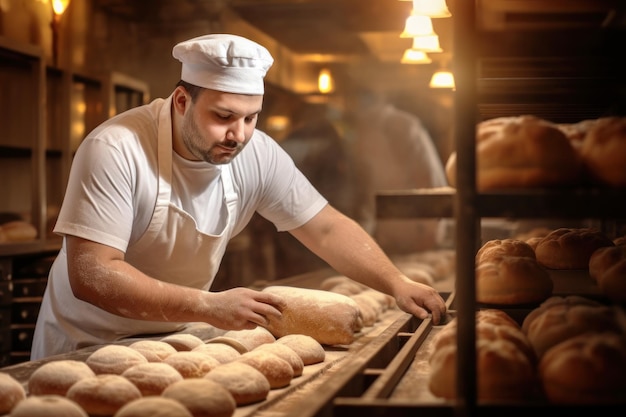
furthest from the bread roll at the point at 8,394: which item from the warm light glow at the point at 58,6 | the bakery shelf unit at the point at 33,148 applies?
the warm light glow at the point at 58,6

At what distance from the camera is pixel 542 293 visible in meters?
1.87

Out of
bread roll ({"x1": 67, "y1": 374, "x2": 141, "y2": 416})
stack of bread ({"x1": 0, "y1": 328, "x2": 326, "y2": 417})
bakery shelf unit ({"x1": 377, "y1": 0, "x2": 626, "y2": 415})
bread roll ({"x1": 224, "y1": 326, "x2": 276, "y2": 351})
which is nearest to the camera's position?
bakery shelf unit ({"x1": 377, "y1": 0, "x2": 626, "y2": 415})

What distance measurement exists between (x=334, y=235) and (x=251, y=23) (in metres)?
3.64

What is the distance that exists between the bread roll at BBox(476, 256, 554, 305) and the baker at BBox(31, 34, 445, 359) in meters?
0.41

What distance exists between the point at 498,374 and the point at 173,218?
1.32 meters

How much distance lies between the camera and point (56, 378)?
1524 mm

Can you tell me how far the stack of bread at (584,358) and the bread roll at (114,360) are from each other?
83cm

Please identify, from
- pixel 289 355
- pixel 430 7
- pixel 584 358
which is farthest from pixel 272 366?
pixel 430 7

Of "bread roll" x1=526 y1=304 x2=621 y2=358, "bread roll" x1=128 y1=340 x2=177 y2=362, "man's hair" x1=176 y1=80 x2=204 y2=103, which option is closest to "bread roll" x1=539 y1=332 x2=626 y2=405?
"bread roll" x1=526 y1=304 x2=621 y2=358

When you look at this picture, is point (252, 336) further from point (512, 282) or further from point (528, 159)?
point (528, 159)

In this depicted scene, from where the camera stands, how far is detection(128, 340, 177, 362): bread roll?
1.77 m

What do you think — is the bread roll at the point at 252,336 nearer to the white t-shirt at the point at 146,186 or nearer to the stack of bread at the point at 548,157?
the white t-shirt at the point at 146,186

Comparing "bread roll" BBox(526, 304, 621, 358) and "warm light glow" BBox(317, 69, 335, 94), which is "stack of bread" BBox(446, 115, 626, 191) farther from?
"warm light glow" BBox(317, 69, 335, 94)

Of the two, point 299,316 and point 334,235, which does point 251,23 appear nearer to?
point 334,235
